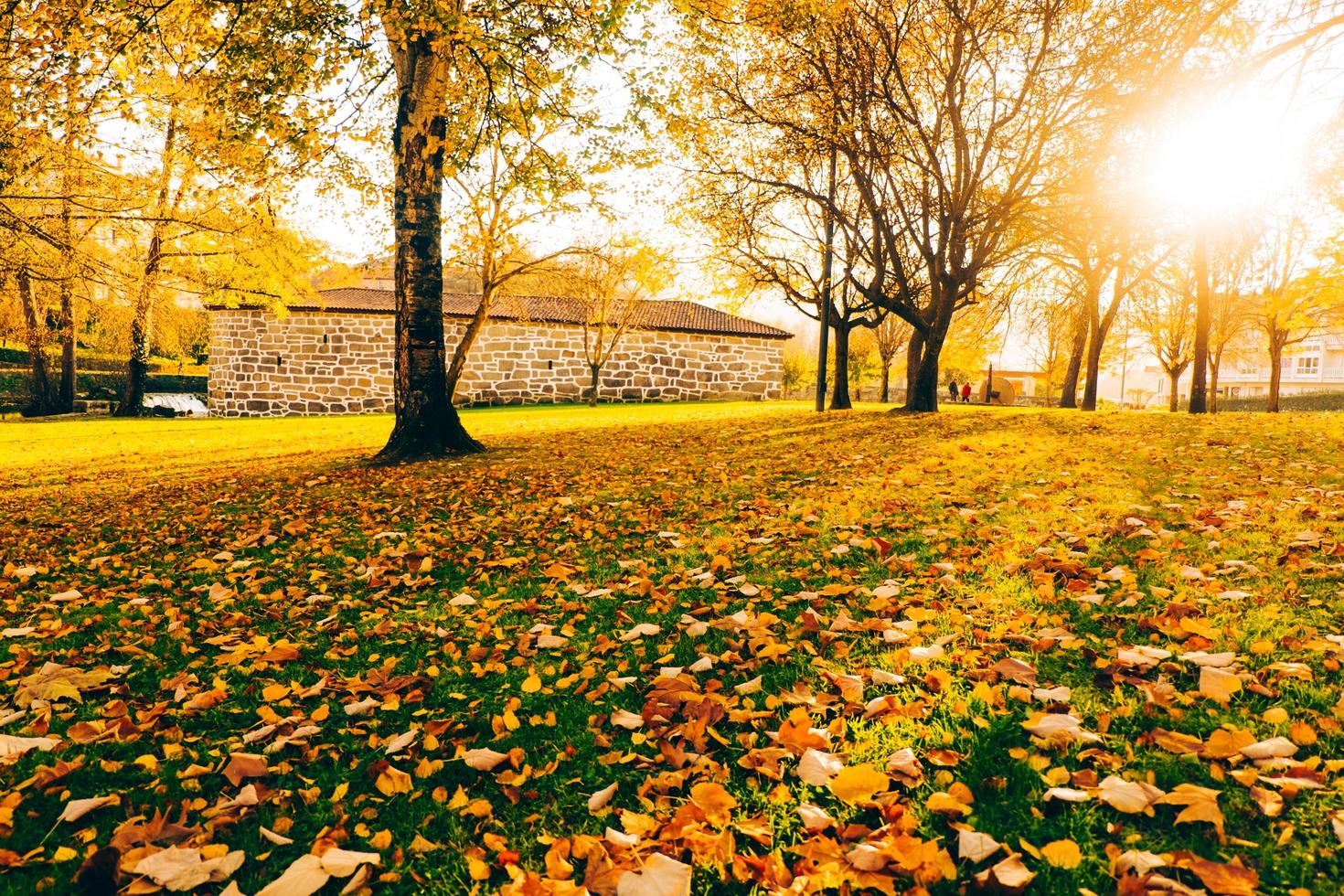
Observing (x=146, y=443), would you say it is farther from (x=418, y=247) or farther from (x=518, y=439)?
(x=418, y=247)

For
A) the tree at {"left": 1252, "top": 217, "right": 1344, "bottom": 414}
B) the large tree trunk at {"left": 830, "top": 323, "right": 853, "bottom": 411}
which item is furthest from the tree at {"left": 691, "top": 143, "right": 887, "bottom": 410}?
the tree at {"left": 1252, "top": 217, "right": 1344, "bottom": 414}

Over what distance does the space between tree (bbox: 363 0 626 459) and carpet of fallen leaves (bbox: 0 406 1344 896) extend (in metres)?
3.30

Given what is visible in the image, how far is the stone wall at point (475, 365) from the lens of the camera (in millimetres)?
27297

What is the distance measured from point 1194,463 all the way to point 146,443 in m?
16.5

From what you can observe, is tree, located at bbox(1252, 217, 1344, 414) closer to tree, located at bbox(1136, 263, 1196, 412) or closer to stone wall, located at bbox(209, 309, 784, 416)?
tree, located at bbox(1136, 263, 1196, 412)

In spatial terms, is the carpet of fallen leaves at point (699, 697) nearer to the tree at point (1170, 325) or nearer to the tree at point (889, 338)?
the tree at point (1170, 325)

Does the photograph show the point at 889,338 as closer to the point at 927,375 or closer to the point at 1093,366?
the point at 1093,366

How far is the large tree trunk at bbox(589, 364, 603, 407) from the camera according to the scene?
29.3m

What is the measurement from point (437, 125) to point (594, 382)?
2049 cm

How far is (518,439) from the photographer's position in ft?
39.2

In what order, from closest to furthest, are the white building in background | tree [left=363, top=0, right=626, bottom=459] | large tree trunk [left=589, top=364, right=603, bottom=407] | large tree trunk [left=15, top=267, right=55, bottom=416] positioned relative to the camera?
tree [left=363, top=0, right=626, bottom=459]
large tree trunk [left=15, top=267, right=55, bottom=416]
large tree trunk [left=589, top=364, right=603, bottom=407]
the white building in background

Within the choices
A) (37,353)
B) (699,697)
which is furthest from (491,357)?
(699,697)

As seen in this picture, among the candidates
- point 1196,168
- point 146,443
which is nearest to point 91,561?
point 146,443

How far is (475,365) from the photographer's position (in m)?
28.5
